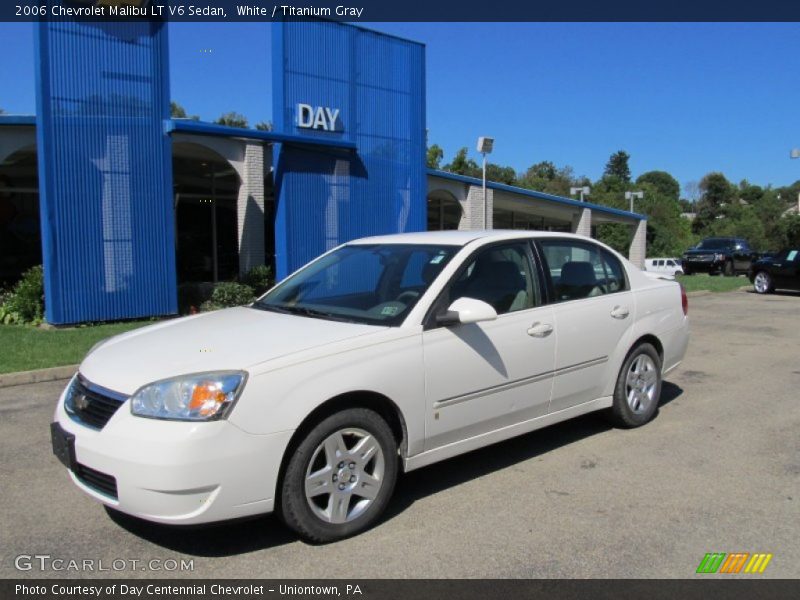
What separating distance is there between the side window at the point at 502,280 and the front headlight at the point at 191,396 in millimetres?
1626

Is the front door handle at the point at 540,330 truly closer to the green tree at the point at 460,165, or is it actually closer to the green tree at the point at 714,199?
the green tree at the point at 460,165

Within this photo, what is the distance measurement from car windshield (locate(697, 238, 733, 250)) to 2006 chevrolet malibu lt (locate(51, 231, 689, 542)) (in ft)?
95.3

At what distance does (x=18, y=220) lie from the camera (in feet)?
62.0

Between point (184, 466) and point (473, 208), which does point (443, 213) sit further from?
point (184, 466)

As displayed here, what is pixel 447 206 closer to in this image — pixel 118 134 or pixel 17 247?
pixel 17 247

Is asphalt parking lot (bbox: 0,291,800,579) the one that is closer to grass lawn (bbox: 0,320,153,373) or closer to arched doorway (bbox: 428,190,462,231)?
grass lawn (bbox: 0,320,153,373)

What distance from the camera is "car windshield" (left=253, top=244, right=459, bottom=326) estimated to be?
427 centimetres

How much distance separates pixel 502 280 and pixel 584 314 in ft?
2.57

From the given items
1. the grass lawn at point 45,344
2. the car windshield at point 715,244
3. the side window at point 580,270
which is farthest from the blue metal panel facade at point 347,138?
→ the car windshield at point 715,244

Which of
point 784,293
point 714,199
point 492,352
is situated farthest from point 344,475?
point 714,199

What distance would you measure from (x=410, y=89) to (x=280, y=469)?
14360 mm

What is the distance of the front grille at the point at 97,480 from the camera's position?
3.30 m
